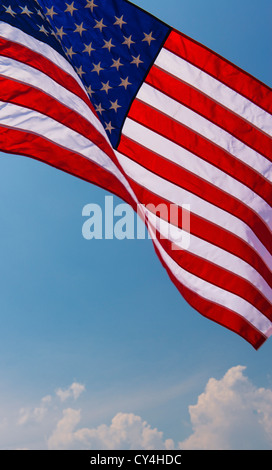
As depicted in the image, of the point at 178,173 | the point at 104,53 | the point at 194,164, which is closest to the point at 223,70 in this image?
the point at 194,164

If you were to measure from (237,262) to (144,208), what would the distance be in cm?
221

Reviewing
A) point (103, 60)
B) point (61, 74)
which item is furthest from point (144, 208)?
point (61, 74)

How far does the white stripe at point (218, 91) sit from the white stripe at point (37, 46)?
2.25 metres

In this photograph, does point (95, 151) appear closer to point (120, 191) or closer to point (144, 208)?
point (120, 191)

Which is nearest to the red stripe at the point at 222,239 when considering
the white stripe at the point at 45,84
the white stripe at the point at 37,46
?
the white stripe at the point at 45,84

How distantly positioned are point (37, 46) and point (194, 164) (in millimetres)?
4651

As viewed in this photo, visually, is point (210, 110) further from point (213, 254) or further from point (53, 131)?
point (53, 131)

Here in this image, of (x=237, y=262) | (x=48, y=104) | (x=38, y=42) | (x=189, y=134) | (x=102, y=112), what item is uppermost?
(x=38, y=42)

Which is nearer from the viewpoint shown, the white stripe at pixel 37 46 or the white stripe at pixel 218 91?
the white stripe at pixel 218 91

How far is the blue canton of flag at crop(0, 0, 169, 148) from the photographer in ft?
26.3

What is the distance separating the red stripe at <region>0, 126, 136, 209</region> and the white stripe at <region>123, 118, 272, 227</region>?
3.76 ft

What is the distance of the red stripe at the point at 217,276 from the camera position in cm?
773

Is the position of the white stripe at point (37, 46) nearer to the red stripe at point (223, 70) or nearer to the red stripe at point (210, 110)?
the red stripe at point (210, 110)

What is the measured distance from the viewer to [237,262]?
7785 mm
